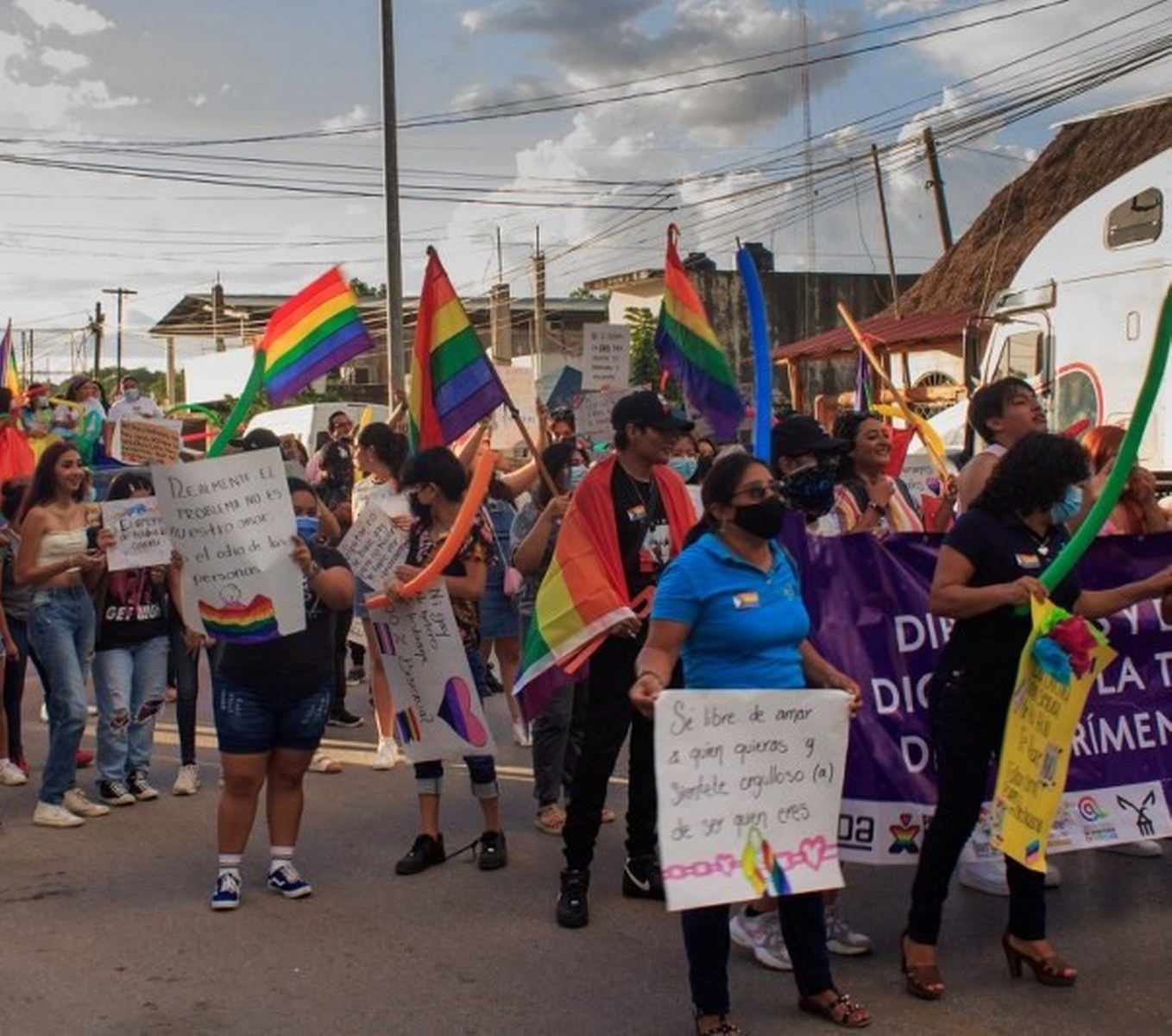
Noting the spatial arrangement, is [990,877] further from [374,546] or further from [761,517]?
[374,546]

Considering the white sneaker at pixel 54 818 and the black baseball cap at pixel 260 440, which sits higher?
the black baseball cap at pixel 260 440

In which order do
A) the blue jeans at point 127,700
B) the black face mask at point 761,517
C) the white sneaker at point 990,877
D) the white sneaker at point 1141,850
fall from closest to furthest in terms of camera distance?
the black face mask at point 761,517 → the white sneaker at point 990,877 → the white sneaker at point 1141,850 → the blue jeans at point 127,700

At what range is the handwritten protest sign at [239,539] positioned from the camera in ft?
18.8

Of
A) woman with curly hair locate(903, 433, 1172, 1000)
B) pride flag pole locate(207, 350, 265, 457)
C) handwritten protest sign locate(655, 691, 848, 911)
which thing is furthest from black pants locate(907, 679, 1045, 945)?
pride flag pole locate(207, 350, 265, 457)

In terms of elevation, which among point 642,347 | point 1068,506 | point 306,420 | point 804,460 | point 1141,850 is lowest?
point 1141,850

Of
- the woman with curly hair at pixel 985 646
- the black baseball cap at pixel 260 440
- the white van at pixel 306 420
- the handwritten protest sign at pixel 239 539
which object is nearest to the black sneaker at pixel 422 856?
the handwritten protest sign at pixel 239 539

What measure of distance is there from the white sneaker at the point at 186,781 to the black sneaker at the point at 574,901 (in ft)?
9.44

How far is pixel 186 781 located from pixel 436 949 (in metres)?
2.94

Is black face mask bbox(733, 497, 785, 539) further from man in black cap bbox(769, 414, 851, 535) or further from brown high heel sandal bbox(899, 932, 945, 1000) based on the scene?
brown high heel sandal bbox(899, 932, 945, 1000)

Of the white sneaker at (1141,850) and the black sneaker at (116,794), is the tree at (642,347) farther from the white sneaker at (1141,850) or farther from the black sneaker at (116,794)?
the white sneaker at (1141,850)

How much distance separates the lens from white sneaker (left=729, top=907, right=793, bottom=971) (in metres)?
4.96

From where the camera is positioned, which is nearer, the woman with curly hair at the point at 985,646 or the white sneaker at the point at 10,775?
the woman with curly hair at the point at 985,646

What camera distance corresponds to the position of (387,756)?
8.28 metres

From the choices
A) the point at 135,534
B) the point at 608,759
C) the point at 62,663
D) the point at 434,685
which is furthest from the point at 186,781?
the point at 608,759
